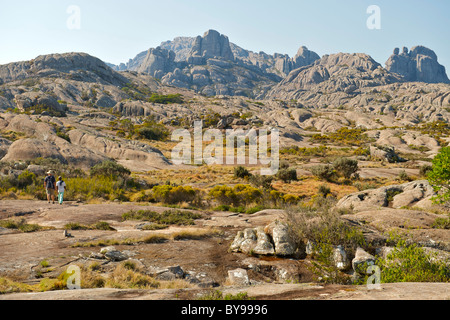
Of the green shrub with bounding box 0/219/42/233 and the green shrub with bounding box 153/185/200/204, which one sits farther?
the green shrub with bounding box 153/185/200/204

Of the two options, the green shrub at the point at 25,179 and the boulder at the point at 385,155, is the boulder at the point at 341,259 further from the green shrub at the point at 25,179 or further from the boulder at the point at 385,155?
the boulder at the point at 385,155

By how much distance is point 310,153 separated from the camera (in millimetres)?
56719

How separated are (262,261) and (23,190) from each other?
1930cm

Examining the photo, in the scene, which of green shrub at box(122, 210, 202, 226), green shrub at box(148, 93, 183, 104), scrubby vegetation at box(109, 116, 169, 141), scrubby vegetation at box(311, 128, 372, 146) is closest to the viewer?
green shrub at box(122, 210, 202, 226)

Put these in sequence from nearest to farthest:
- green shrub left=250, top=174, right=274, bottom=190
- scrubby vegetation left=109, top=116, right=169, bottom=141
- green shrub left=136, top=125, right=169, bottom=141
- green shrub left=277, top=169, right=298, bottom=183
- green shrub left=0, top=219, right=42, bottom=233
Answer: green shrub left=0, top=219, right=42, bottom=233
green shrub left=250, top=174, right=274, bottom=190
green shrub left=277, top=169, right=298, bottom=183
scrubby vegetation left=109, top=116, right=169, bottom=141
green shrub left=136, top=125, right=169, bottom=141

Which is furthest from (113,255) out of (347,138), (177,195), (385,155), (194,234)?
(347,138)

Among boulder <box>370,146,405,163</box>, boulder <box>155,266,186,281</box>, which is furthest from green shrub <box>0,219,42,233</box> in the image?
boulder <box>370,146,405,163</box>

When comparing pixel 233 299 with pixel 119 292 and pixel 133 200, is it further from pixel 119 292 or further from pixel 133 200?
pixel 133 200

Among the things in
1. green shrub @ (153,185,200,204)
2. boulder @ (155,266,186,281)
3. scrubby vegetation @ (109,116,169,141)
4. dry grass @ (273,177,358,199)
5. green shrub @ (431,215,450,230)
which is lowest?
dry grass @ (273,177,358,199)

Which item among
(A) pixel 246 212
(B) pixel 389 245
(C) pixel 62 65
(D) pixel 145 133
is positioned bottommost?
(A) pixel 246 212

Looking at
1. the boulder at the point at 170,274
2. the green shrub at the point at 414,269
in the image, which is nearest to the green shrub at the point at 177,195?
the boulder at the point at 170,274

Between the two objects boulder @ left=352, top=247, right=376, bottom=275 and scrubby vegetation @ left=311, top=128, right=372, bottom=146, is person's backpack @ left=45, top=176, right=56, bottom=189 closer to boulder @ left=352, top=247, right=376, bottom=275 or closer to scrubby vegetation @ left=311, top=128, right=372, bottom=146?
boulder @ left=352, top=247, right=376, bottom=275

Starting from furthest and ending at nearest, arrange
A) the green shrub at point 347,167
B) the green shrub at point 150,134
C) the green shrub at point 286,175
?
the green shrub at point 150,134, the green shrub at point 347,167, the green shrub at point 286,175

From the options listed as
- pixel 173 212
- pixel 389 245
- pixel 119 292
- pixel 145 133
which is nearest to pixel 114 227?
pixel 173 212
